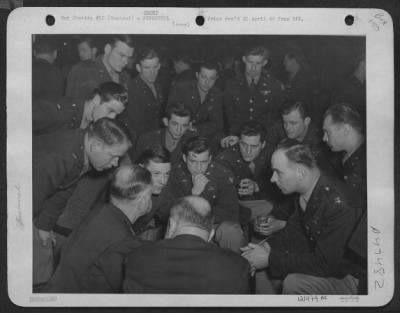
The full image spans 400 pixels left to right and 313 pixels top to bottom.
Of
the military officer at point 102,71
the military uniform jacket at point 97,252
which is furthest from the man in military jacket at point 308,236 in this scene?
the military officer at point 102,71

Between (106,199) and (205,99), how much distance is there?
268 mm

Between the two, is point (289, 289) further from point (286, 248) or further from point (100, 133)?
point (100, 133)

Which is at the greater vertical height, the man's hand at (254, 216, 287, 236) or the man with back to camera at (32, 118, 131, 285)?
the man with back to camera at (32, 118, 131, 285)

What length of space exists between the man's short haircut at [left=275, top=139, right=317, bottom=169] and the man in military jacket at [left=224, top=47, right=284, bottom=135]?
50mm

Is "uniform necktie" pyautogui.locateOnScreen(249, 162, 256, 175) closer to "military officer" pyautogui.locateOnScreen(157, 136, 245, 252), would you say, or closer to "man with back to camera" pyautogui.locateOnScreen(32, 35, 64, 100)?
"military officer" pyautogui.locateOnScreen(157, 136, 245, 252)

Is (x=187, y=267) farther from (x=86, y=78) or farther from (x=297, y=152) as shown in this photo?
(x=86, y=78)

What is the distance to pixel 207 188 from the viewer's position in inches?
36.1

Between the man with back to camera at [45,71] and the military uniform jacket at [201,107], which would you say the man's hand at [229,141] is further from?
the man with back to camera at [45,71]

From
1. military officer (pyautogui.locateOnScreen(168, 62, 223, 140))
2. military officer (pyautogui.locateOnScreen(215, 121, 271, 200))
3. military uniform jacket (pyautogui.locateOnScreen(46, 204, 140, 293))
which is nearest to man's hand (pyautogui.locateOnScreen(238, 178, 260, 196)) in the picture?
military officer (pyautogui.locateOnScreen(215, 121, 271, 200))

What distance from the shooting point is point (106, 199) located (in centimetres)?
92

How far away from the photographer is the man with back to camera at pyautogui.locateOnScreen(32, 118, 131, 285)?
0.92 metres

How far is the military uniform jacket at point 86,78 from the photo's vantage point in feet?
3.03

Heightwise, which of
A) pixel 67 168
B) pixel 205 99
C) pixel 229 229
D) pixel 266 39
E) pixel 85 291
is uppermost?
pixel 266 39
